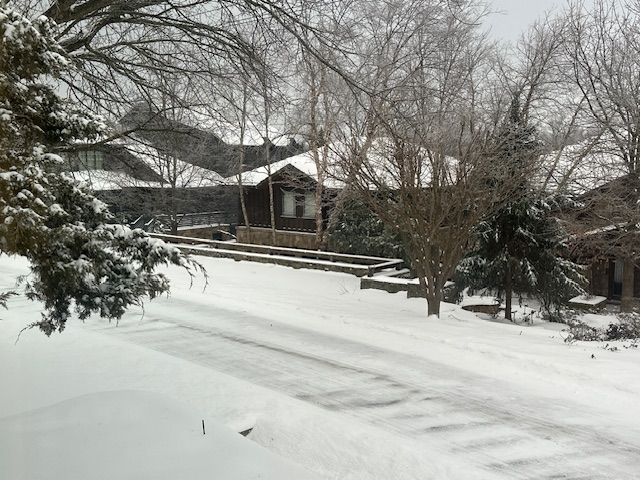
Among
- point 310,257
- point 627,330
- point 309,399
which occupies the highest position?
point 310,257

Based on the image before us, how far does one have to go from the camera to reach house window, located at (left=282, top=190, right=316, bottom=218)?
91.3 ft

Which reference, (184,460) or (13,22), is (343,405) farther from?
(13,22)

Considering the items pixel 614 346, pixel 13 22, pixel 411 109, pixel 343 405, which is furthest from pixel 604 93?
pixel 13 22

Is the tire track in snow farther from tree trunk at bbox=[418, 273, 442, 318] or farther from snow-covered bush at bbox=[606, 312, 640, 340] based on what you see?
snow-covered bush at bbox=[606, 312, 640, 340]

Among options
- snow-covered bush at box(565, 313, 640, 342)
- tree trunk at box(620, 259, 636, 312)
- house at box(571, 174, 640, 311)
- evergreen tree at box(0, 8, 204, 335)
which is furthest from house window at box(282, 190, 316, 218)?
evergreen tree at box(0, 8, 204, 335)

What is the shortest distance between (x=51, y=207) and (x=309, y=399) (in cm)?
379

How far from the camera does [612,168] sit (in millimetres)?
15531

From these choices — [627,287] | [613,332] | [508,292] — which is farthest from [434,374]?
[627,287]

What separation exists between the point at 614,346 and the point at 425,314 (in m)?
4.29

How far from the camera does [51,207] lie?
15.1 feet

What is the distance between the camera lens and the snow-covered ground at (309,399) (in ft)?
15.3

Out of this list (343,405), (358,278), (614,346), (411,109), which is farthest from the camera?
(358,278)

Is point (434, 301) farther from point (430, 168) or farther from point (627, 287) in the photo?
point (627, 287)

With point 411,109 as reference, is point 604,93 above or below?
above
